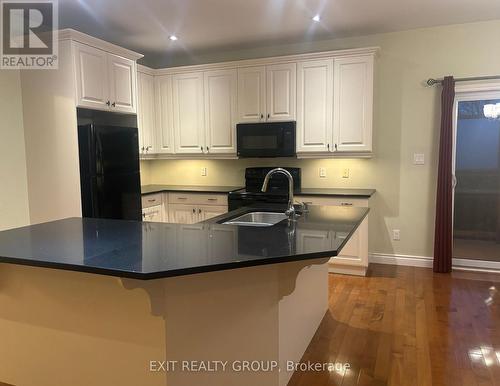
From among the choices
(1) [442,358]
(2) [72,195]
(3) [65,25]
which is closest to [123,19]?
(3) [65,25]

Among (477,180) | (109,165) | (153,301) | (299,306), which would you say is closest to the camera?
(153,301)

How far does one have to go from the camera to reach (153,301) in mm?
1568

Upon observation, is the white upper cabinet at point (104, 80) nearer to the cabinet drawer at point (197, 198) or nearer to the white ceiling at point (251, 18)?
the white ceiling at point (251, 18)

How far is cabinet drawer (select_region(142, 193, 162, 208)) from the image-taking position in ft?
14.8

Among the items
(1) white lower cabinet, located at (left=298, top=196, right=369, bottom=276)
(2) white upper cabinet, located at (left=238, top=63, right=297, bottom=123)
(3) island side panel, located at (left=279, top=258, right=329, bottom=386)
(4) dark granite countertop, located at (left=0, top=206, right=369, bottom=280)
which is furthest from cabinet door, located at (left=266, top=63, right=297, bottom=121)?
(4) dark granite countertop, located at (left=0, top=206, right=369, bottom=280)

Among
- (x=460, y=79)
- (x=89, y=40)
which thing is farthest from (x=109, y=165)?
(x=460, y=79)

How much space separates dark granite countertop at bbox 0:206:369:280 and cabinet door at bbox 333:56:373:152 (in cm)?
200

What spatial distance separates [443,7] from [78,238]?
3619mm

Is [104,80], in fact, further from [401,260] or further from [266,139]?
[401,260]

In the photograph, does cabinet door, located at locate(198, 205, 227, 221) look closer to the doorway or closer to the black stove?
the black stove

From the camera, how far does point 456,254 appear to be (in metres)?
4.33

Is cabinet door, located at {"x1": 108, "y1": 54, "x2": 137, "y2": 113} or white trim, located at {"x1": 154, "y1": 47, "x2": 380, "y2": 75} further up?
white trim, located at {"x1": 154, "y1": 47, "x2": 380, "y2": 75}

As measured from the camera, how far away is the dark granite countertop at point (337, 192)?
4043 millimetres

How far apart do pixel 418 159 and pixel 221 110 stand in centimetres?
233
